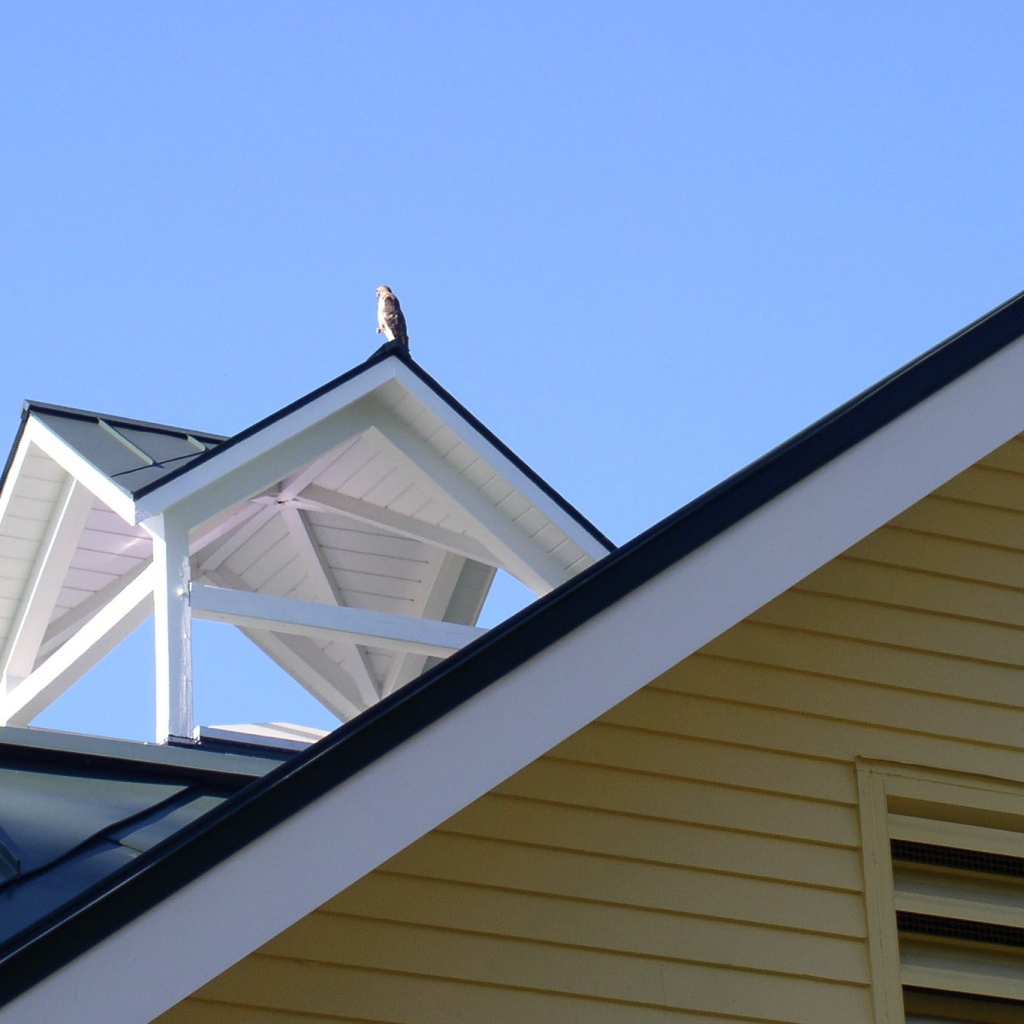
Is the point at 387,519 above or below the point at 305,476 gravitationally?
below

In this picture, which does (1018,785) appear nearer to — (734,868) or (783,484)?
(734,868)

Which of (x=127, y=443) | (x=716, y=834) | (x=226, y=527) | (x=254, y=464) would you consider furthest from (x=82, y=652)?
(x=716, y=834)

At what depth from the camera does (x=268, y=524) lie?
28.6ft

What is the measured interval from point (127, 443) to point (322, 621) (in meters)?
1.43

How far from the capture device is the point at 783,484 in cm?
306

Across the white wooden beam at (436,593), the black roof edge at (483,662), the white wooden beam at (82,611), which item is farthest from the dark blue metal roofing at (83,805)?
the white wooden beam at (436,593)

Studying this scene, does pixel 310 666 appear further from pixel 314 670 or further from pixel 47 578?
pixel 47 578

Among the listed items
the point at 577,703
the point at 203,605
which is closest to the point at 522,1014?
the point at 577,703

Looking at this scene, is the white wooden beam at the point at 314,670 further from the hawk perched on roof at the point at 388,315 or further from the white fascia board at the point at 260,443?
the white fascia board at the point at 260,443

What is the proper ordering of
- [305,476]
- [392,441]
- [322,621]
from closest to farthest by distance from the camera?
[322,621], [392,441], [305,476]

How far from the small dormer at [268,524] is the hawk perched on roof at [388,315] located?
1197mm

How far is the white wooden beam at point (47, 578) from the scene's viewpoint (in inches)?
287

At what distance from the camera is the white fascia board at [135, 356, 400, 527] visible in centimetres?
632

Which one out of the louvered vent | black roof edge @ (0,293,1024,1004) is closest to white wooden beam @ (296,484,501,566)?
the louvered vent
